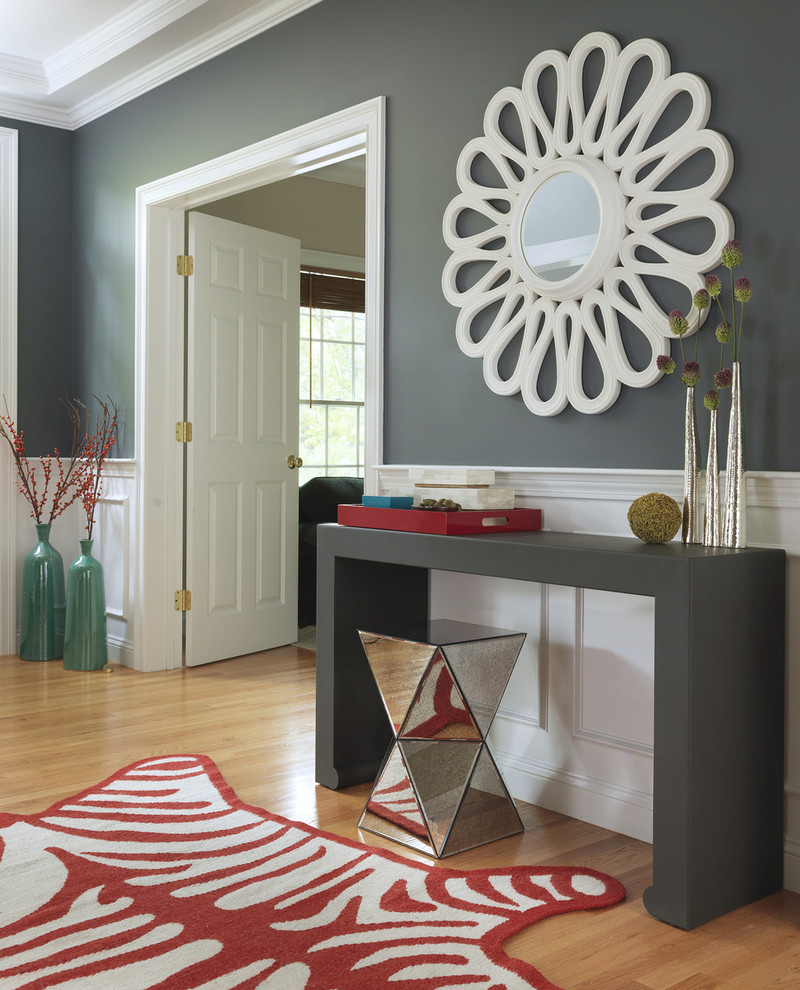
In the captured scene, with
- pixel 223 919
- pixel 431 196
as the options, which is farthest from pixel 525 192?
pixel 223 919

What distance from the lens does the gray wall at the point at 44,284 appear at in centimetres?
474

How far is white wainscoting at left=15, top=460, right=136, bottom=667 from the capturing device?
4.46 metres

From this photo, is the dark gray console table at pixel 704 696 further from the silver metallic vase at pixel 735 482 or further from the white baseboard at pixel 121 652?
the white baseboard at pixel 121 652

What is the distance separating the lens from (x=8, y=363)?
469cm

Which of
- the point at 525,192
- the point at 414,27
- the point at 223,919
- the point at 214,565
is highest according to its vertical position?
the point at 414,27

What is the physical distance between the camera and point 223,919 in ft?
6.28

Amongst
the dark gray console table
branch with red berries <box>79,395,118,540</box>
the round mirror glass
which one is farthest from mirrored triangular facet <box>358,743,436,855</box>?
branch with red berries <box>79,395,118,540</box>

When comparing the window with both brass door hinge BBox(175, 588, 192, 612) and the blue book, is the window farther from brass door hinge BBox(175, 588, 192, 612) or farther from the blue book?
the blue book

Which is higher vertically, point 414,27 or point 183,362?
point 414,27

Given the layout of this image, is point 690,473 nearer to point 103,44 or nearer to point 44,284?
point 103,44

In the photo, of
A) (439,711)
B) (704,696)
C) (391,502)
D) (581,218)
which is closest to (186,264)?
(391,502)

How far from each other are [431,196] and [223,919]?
214cm

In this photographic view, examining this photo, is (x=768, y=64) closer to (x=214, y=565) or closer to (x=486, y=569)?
(x=486, y=569)

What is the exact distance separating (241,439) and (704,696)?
10.2 feet
